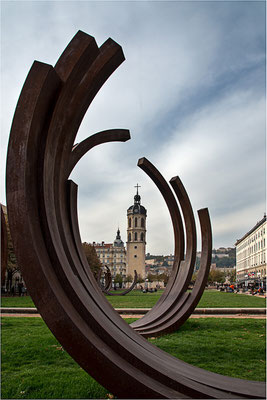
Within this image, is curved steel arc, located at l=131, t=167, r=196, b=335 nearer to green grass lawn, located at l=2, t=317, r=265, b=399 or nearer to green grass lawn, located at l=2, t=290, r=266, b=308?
green grass lawn, located at l=2, t=317, r=265, b=399

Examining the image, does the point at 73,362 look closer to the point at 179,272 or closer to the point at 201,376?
the point at 201,376

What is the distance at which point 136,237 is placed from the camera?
331 feet

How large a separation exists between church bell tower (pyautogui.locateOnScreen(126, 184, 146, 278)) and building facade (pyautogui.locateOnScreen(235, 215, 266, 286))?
27251 mm

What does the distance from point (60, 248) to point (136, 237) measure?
97576 mm

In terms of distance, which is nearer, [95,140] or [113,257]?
[95,140]

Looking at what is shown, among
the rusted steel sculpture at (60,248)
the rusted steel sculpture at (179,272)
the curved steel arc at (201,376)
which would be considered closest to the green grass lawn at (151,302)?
the rusted steel sculpture at (179,272)

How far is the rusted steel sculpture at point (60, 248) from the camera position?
3.37 meters

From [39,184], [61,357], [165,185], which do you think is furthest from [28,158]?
[165,185]

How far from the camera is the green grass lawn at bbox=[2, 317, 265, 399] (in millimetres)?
4754

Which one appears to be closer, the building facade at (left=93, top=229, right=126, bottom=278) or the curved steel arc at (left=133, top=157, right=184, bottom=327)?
the curved steel arc at (left=133, top=157, right=184, bottom=327)

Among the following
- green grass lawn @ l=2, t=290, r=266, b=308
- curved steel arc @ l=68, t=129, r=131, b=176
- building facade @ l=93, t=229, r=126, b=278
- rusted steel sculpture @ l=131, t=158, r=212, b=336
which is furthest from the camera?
building facade @ l=93, t=229, r=126, b=278

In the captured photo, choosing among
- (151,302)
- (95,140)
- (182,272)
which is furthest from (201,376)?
(151,302)

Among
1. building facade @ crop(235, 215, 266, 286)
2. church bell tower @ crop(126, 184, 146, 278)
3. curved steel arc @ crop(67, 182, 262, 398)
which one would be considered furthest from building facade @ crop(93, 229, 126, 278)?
curved steel arc @ crop(67, 182, 262, 398)

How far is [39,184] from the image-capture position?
366cm
